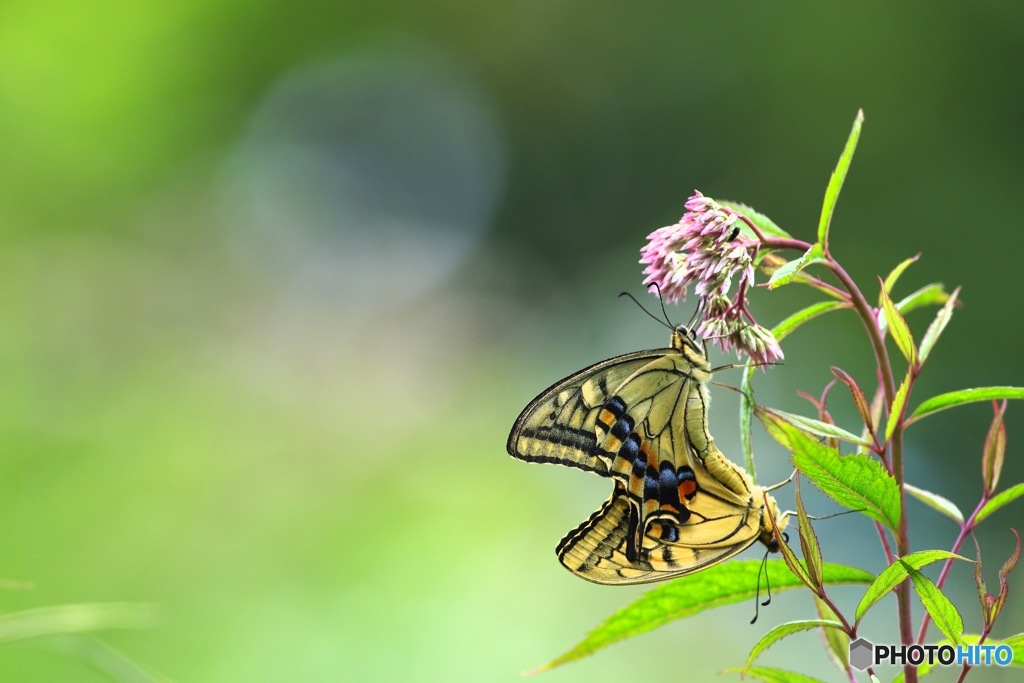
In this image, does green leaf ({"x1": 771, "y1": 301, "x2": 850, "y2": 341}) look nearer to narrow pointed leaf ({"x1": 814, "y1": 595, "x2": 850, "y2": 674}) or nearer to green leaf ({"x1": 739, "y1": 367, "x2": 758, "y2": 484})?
green leaf ({"x1": 739, "y1": 367, "x2": 758, "y2": 484})

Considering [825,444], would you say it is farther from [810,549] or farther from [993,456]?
[993,456]

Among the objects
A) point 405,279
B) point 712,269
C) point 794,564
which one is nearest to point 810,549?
point 794,564

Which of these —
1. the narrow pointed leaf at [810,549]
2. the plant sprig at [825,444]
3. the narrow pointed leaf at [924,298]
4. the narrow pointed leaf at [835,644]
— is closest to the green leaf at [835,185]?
the plant sprig at [825,444]

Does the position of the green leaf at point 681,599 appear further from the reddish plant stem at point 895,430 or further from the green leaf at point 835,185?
the green leaf at point 835,185

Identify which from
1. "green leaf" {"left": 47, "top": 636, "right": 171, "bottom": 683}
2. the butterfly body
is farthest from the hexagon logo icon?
"green leaf" {"left": 47, "top": 636, "right": 171, "bottom": 683}

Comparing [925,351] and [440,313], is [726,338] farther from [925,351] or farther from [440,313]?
[440,313]
